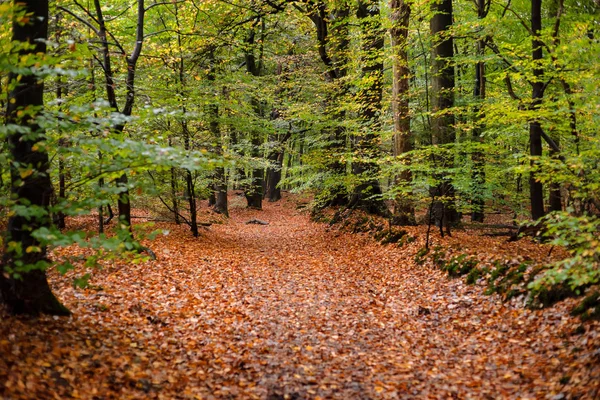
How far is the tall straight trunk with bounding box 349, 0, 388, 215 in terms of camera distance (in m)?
12.7

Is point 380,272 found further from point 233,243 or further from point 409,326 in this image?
point 233,243

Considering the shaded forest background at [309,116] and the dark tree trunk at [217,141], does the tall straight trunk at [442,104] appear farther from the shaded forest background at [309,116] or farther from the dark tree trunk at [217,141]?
the dark tree trunk at [217,141]

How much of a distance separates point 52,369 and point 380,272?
7.69 m

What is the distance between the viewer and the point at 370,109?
46.4 ft

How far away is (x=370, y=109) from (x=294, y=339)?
989cm

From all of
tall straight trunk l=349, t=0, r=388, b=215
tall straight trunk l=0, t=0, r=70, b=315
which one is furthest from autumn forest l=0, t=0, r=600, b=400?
tall straight trunk l=349, t=0, r=388, b=215

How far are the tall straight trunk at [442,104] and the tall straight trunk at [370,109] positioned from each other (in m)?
1.79

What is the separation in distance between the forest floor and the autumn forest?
0.12 feet

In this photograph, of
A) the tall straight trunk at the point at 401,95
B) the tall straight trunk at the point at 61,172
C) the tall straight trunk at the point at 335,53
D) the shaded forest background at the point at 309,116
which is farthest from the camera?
the tall straight trunk at the point at 335,53

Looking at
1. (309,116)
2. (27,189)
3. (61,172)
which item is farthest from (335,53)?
(27,189)

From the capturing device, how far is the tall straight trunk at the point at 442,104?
10.1 meters

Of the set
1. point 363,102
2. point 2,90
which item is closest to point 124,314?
point 2,90

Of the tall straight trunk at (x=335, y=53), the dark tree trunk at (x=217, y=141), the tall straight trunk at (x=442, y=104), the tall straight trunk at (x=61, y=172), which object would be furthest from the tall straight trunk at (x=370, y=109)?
the tall straight trunk at (x=61, y=172)

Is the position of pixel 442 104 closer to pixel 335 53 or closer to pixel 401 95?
pixel 401 95
